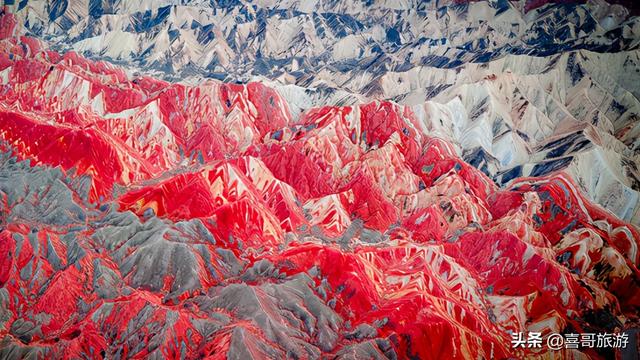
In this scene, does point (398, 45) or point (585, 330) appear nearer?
point (585, 330)

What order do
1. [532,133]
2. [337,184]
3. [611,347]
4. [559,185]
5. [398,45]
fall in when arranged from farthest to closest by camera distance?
[398,45] → [532,133] → [337,184] → [559,185] → [611,347]

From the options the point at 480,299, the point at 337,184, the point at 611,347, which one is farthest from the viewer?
the point at 337,184

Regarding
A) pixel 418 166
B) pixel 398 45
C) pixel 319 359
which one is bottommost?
pixel 398 45

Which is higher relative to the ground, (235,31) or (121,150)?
(121,150)

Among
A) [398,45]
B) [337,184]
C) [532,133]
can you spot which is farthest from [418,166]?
[398,45]

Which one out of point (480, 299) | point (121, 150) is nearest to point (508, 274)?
point (480, 299)

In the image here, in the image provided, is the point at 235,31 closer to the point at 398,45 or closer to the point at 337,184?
the point at 398,45
